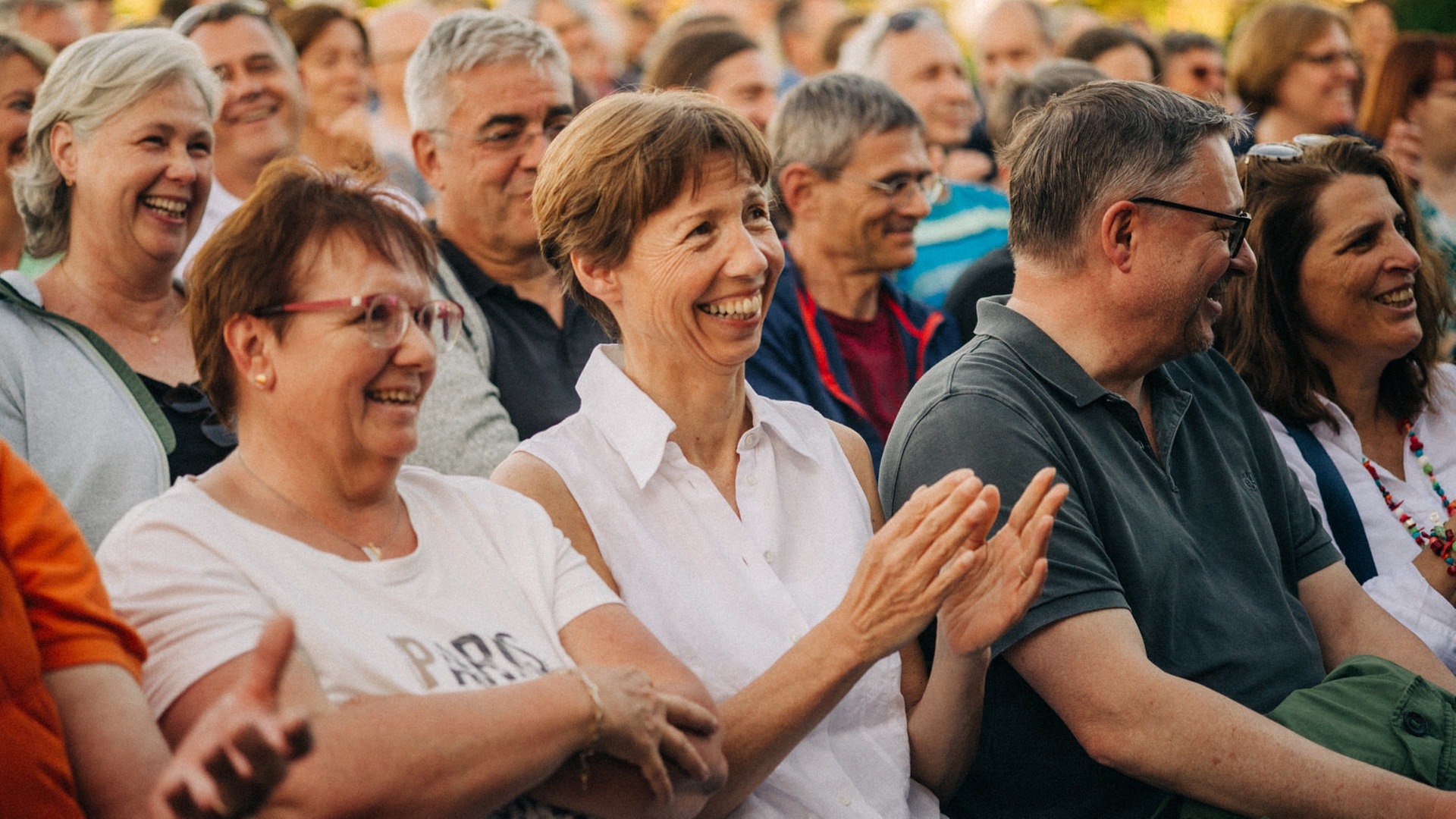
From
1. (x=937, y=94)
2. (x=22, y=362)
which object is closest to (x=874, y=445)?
(x=22, y=362)

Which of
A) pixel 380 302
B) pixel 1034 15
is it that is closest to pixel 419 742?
pixel 380 302

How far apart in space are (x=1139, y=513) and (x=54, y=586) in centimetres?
188

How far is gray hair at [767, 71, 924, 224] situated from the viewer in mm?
4512

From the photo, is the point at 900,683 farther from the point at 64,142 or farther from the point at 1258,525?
the point at 64,142

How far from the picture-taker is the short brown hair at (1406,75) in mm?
6133

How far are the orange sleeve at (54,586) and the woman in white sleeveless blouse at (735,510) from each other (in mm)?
758

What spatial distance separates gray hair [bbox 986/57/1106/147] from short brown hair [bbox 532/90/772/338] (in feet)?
7.14

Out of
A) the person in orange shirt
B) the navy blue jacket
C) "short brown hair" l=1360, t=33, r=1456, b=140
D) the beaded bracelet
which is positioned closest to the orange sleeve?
the person in orange shirt

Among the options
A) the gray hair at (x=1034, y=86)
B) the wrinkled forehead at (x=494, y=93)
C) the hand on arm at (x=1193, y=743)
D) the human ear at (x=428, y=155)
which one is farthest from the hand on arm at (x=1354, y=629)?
the human ear at (x=428, y=155)

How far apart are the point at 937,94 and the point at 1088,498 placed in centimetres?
408

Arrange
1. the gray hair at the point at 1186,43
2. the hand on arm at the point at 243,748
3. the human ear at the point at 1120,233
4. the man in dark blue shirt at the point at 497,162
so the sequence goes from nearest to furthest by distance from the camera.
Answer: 1. the hand on arm at the point at 243,748
2. the human ear at the point at 1120,233
3. the man in dark blue shirt at the point at 497,162
4. the gray hair at the point at 1186,43

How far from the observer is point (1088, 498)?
2.63 m

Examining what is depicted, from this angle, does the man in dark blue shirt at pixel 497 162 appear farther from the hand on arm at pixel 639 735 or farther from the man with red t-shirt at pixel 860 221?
the hand on arm at pixel 639 735

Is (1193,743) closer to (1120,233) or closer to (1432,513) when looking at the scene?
(1120,233)
